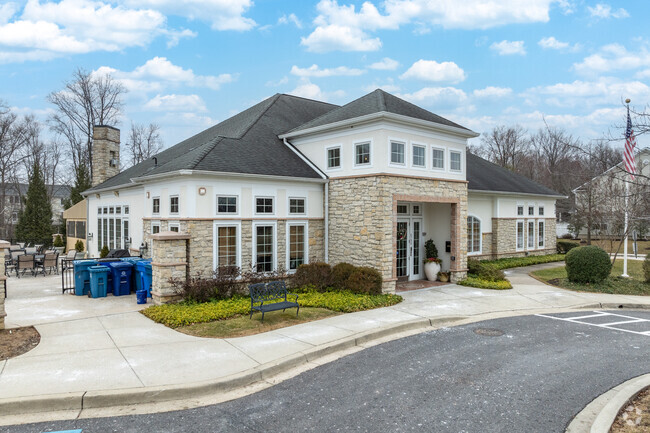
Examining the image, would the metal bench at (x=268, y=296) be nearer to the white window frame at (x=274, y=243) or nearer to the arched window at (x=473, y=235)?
the white window frame at (x=274, y=243)

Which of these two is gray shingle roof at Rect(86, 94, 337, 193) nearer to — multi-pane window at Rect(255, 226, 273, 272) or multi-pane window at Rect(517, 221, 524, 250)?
multi-pane window at Rect(255, 226, 273, 272)

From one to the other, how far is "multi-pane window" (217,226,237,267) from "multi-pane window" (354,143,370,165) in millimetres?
4575

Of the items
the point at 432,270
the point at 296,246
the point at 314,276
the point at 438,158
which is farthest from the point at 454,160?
the point at 314,276

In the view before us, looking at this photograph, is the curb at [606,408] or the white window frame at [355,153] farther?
the white window frame at [355,153]

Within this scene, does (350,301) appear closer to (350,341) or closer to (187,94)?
(350,341)

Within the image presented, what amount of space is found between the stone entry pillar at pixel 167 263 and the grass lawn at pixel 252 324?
7.53ft

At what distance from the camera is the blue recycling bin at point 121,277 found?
12.8 meters

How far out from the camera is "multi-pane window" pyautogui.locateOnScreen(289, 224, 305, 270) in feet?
46.2

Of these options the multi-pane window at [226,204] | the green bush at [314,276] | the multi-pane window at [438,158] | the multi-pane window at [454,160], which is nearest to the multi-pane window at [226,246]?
the multi-pane window at [226,204]

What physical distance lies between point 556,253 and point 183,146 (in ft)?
77.3

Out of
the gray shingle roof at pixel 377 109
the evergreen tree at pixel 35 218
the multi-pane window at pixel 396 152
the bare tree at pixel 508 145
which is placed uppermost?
the bare tree at pixel 508 145

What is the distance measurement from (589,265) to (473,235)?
6325 millimetres

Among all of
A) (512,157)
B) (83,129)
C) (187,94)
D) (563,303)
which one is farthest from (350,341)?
(512,157)

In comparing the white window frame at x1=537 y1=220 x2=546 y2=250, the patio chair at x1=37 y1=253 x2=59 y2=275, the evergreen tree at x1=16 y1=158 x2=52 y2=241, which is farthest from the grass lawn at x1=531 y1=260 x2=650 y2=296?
the evergreen tree at x1=16 y1=158 x2=52 y2=241
